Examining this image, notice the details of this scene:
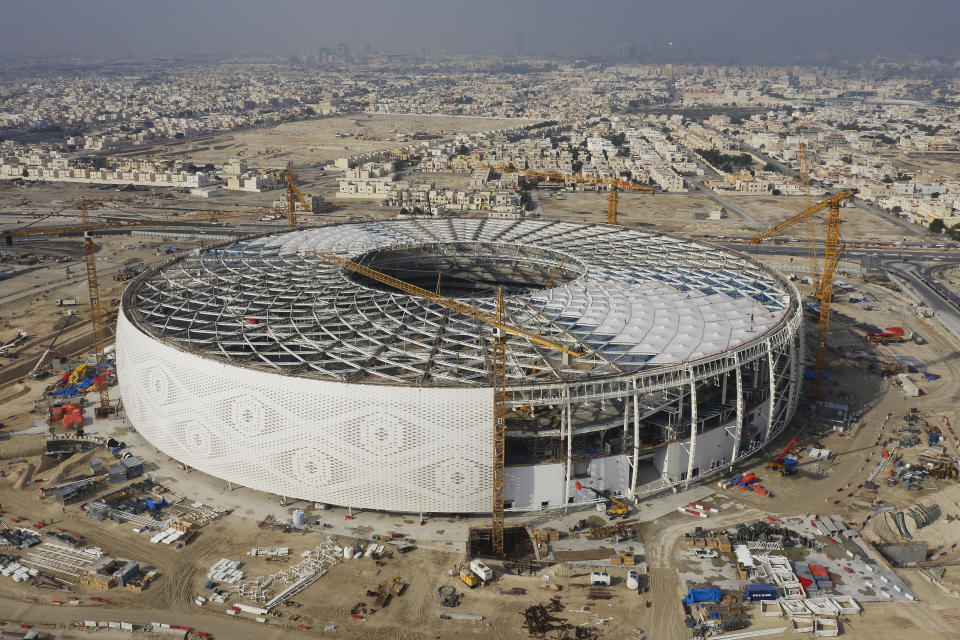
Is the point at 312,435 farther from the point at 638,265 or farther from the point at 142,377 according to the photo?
the point at 638,265

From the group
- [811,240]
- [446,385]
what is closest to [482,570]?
[446,385]

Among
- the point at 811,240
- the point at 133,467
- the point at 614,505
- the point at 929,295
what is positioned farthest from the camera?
the point at 811,240

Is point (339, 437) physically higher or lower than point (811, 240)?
higher

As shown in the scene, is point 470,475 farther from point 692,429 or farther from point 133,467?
point 133,467

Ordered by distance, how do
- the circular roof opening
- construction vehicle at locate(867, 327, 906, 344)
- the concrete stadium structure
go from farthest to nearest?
1. construction vehicle at locate(867, 327, 906, 344)
2. the circular roof opening
3. the concrete stadium structure

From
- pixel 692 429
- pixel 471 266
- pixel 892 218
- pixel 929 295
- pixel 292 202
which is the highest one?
pixel 471 266

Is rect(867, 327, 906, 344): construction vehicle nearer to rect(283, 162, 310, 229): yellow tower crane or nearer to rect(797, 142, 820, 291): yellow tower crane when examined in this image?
rect(797, 142, 820, 291): yellow tower crane

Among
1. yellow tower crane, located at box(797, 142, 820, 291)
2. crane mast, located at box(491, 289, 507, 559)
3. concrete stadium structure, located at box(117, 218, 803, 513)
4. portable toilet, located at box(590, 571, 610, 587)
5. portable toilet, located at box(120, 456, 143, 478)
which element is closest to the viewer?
portable toilet, located at box(590, 571, 610, 587)

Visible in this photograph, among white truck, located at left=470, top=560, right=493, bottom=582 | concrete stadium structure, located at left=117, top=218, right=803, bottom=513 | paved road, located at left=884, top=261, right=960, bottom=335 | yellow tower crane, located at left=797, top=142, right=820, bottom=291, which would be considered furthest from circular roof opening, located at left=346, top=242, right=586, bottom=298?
paved road, located at left=884, top=261, right=960, bottom=335
